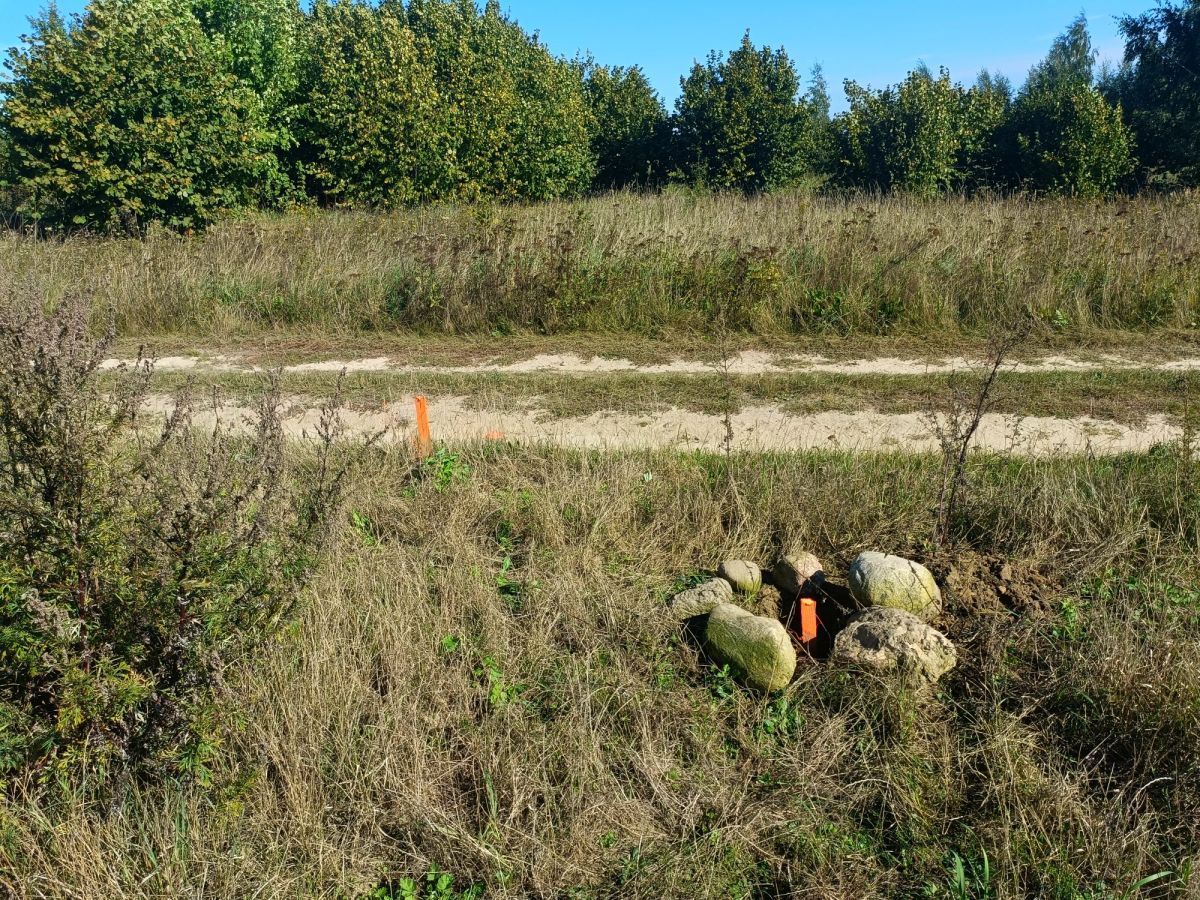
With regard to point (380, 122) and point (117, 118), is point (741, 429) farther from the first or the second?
point (380, 122)

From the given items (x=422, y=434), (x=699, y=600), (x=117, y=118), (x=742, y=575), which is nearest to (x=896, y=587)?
(x=742, y=575)

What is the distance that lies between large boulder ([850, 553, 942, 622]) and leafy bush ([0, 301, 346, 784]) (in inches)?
105

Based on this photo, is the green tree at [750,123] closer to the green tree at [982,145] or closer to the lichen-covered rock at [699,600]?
the green tree at [982,145]

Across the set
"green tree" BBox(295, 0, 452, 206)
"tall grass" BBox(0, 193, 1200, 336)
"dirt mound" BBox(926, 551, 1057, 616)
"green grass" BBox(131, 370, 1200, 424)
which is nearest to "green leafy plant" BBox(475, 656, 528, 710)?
"dirt mound" BBox(926, 551, 1057, 616)

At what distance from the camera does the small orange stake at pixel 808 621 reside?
4363 mm

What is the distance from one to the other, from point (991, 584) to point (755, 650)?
137 centimetres

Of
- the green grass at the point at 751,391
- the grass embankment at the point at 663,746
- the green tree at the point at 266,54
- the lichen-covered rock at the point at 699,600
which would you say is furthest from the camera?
the green tree at the point at 266,54

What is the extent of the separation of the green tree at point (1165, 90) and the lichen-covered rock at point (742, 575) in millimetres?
21138

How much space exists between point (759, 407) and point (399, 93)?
43.6 ft

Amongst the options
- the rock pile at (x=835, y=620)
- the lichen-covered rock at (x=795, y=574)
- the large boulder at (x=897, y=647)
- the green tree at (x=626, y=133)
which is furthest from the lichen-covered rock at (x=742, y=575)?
the green tree at (x=626, y=133)

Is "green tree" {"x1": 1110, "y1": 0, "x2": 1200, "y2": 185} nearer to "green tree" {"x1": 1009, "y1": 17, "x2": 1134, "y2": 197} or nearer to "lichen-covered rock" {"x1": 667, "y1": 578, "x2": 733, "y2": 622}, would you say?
"green tree" {"x1": 1009, "y1": 17, "x2": 1134, "y2": 197}

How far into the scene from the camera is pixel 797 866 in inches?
124

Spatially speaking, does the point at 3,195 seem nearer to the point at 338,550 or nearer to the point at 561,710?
the point at 338,550

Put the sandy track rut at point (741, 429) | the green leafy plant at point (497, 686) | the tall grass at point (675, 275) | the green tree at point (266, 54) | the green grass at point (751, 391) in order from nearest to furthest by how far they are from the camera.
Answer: the green leafy plant at point (497, 686)
the sandy track rut at point (741, 429)
the green grass at point (751, 391)
the tall grass at point (675, 275)
the green tree at point (266, 54)
